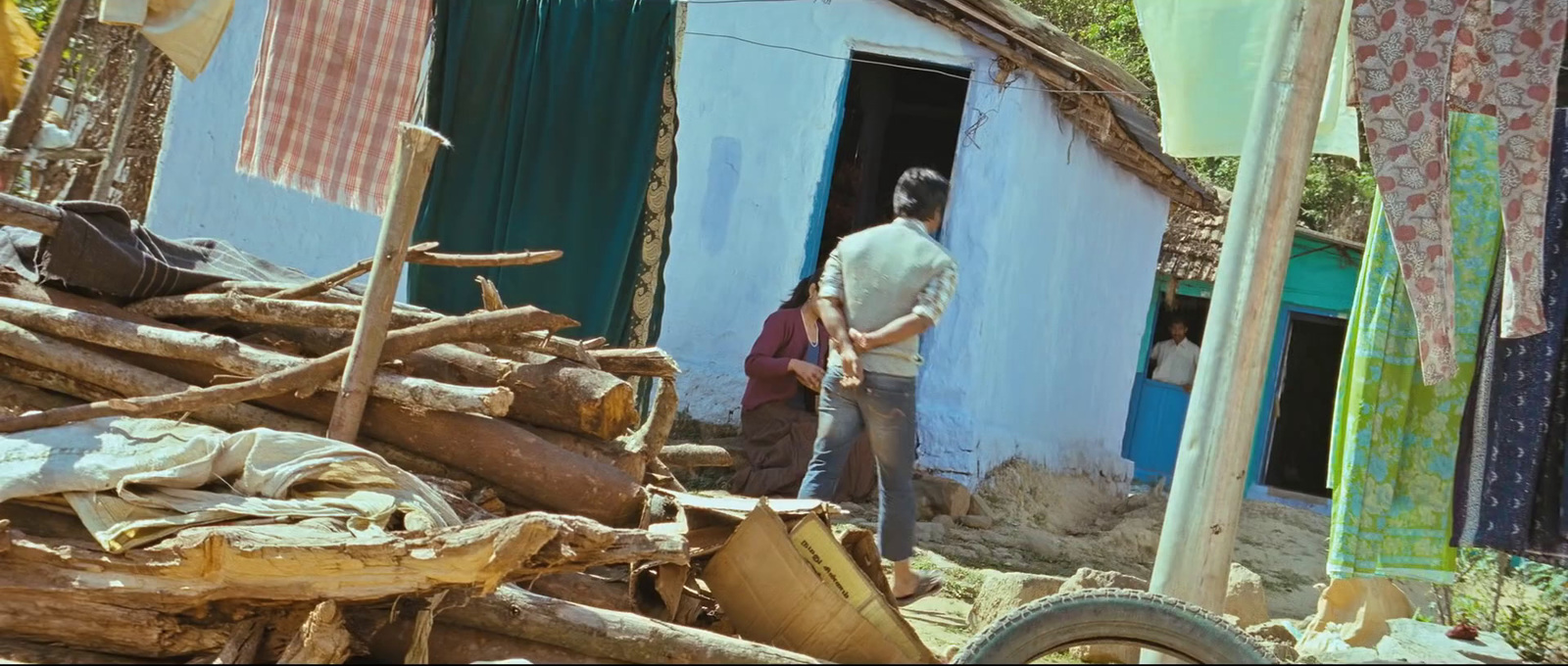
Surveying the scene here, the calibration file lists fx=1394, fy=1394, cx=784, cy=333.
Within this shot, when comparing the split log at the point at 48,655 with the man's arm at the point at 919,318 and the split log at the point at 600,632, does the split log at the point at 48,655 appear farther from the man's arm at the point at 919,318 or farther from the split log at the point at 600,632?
the man's arm at the point at 919,318

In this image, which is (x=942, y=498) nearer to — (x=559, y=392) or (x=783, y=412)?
(x=783, y=412)

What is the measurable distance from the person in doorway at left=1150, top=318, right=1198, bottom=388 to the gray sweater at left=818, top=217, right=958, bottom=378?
11.1 m

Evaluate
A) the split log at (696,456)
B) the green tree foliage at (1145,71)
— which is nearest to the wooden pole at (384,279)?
the split log at (696,456)

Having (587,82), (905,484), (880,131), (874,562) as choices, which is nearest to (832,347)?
(905,484)

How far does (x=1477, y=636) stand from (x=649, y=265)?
3.88 metres

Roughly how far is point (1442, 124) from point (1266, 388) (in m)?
11.8

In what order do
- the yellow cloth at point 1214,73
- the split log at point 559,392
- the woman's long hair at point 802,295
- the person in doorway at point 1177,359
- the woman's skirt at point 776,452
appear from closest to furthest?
the split log at point 559,392 < the yellow cloth at point 1214,73 < the woman's long hair at point 802,295 < the woman's skirt at point 776,452 < the person in doorway at point 1177,359

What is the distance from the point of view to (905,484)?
513cm

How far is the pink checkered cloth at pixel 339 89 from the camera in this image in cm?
658

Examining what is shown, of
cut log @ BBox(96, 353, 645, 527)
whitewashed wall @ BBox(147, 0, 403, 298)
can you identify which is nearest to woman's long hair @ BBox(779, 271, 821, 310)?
whitewashed wall @ BBox(147, 0, 403, 298)

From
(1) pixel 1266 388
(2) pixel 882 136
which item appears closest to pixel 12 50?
(2) pixel 882 136

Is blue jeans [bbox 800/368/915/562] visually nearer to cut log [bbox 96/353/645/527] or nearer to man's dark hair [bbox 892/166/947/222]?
man's dark hair [bbox 892/166/947/222]

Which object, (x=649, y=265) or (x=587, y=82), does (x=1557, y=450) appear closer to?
(x=649, y=265)

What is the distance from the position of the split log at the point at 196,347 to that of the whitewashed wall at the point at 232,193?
448 cm
